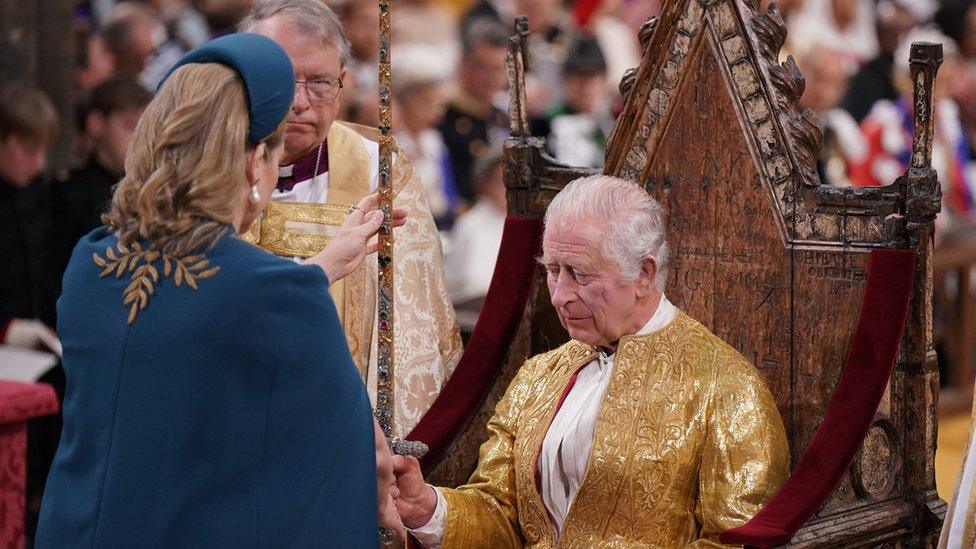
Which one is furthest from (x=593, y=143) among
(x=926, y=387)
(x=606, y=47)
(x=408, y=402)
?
(x=926, y=387)

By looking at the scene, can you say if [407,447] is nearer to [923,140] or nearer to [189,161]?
[189,161]

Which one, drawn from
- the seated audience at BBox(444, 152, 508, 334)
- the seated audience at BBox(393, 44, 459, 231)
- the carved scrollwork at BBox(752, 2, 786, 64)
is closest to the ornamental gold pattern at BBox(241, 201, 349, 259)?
the carved scrollwork at BBox(752, 2, 786, 64)

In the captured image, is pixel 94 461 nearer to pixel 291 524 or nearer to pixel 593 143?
pixel 291 524

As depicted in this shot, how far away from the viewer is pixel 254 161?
7.95ft

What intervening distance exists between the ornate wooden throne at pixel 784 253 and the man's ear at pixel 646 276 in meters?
0.34

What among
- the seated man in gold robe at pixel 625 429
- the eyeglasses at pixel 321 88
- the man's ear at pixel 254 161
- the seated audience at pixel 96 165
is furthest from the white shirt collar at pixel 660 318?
the seated audience at pixel 96 165

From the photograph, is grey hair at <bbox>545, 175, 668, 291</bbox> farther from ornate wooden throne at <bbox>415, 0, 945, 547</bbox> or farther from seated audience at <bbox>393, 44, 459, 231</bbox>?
seated audience at <bbox>393, 44, 459, 231</bbox>

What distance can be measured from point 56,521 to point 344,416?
0.49 meters

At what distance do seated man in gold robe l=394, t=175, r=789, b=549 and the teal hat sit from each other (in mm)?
890

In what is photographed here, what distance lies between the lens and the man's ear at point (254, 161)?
2.41 meters

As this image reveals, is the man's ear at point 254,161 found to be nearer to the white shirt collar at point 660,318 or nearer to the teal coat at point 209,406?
the teal coat at point 209,406

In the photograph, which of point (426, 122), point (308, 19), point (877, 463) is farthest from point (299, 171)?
point (426, 122)

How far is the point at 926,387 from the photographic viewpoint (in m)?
3.21

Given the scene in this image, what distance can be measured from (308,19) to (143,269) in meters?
1.27
